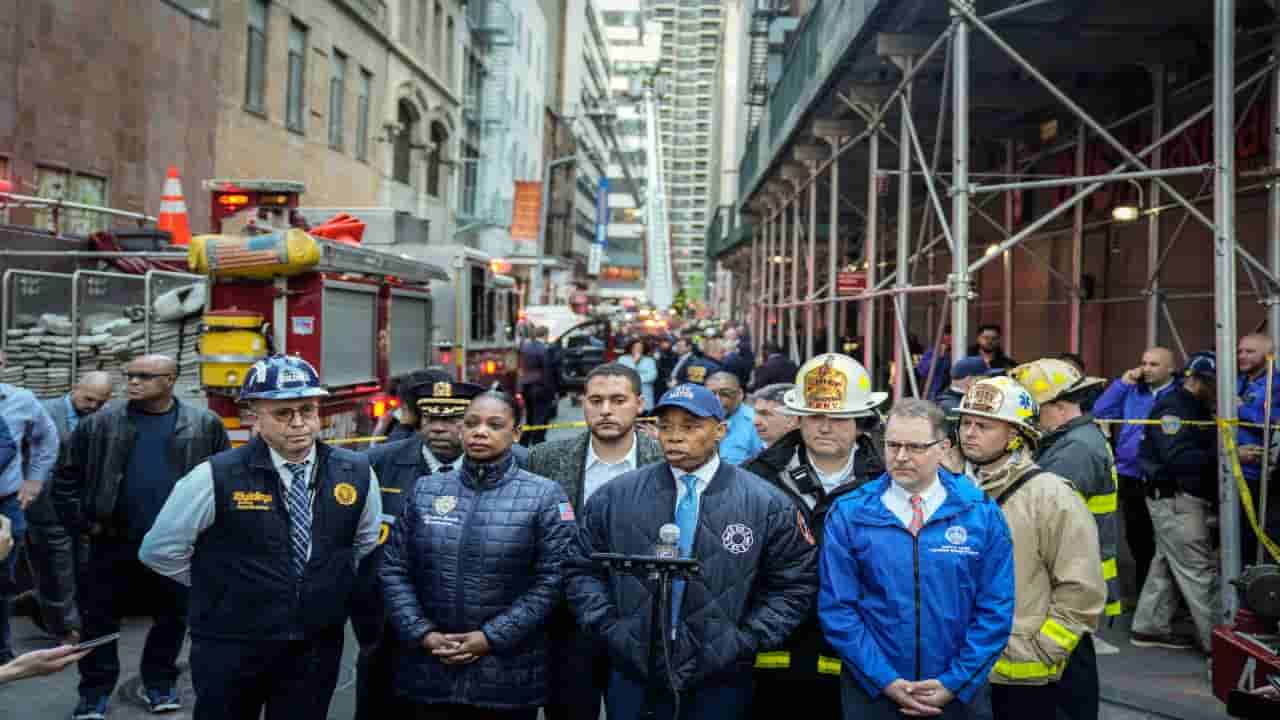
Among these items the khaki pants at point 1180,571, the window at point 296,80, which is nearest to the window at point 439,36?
the window at point 296,80

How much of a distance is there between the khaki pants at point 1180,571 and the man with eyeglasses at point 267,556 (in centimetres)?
603

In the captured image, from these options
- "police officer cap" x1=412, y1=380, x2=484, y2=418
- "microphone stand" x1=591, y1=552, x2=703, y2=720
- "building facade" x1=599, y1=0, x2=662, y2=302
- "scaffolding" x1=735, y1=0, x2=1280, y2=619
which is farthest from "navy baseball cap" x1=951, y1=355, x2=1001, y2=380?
"building facade" x1=599, y1=0, x2=662, y2=302

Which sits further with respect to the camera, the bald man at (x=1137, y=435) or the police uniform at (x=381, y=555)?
the bald man at (x=1137, y=435)

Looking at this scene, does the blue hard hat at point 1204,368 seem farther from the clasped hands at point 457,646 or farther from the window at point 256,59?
the window at point 256,59

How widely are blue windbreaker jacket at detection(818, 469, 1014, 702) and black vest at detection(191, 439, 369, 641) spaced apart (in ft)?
6.78

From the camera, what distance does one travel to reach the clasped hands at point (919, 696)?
3.86 m

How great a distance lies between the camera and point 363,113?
3203cm

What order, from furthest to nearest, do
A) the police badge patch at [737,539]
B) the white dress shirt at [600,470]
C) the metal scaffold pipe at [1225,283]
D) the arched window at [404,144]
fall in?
1. the arched window at [404,144]
2. the metal scaffold pipe at [1225,283]
3. the white dress shirt at [600,470]
4. the police badge patch at [737,539]

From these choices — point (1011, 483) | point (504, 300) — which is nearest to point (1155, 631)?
point (1011, 483)

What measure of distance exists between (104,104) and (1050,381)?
1716 cm

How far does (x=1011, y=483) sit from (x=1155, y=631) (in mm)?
4375

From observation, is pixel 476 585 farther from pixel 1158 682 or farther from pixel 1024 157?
pixel 1024 157

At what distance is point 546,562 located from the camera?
14.9 ft

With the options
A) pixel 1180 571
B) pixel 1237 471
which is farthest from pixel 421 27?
pixel 1237 471
